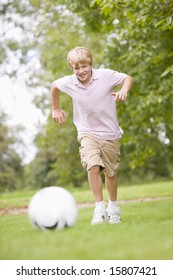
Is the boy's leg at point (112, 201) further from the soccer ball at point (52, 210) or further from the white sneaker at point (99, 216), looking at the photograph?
the soccer ball at point (52, 210)

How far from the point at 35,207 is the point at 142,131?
33.4ft

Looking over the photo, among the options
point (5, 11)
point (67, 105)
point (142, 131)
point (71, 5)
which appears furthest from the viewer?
point (67, 105)

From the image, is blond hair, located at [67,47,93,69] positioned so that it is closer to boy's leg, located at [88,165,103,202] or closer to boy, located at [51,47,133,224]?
boy, located at [51,47,133,224]

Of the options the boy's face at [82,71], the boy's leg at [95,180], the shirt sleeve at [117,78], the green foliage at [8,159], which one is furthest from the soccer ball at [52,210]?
the green foliage at [8,159]

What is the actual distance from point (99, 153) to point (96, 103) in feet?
1.99

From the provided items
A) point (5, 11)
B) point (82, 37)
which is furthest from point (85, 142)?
point (82, 37)

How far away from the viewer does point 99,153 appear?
6188 mm

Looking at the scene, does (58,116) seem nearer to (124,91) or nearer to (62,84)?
(62,84)

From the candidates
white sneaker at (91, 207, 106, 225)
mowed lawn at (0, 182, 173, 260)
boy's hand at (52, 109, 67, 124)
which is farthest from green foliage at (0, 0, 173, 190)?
mowed lawn at (0, 182, 173, 260)

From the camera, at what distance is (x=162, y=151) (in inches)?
966

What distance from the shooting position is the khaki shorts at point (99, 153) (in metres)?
6.10

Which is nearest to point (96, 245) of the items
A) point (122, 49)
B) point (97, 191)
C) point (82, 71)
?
point (97, 191)

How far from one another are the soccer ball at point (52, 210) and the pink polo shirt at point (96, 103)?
130 centimetres
